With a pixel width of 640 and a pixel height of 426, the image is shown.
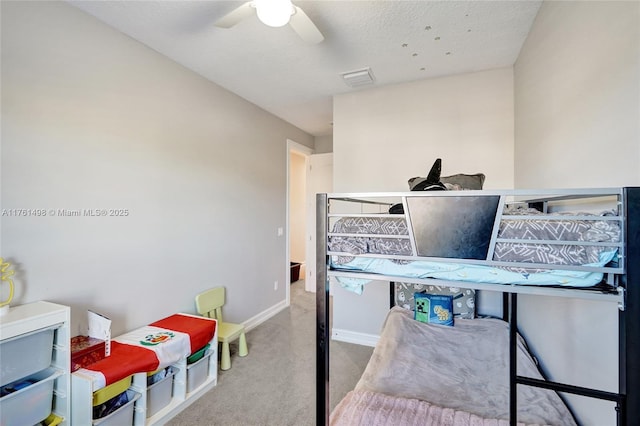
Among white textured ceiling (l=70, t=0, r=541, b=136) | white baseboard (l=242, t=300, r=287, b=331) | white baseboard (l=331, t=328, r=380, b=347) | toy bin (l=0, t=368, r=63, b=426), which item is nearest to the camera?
toy bin (l=0, t=368, r=63, b=426)

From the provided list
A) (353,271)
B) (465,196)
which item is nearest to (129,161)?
(353,271)

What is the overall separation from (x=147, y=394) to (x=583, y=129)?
284 cm

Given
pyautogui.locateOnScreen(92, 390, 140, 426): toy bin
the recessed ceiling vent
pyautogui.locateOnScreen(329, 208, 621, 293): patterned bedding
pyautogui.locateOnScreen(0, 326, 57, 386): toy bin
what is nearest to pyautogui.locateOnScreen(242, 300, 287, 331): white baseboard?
pyautogui.locateOnScreen(92, 390, 140, 426): toy bin

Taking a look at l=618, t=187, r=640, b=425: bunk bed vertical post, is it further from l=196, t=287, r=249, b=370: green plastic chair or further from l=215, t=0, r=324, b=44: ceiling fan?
l=196, t=287, r=249, b=370: green plastic chair

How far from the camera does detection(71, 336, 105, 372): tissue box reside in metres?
1.56

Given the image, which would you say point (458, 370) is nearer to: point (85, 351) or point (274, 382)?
point (274, 382)

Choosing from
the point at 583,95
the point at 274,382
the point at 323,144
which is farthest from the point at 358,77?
the point at 274,382

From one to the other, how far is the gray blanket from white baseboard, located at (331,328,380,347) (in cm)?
81

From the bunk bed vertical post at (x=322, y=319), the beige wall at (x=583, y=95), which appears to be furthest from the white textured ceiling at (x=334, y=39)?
the bunk bed vertical post at (x=322, y=319)

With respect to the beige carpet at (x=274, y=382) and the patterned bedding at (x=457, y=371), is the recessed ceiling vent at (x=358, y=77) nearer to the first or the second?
the patterned bedding at (x=457, y=371)

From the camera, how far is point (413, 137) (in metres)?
2.85

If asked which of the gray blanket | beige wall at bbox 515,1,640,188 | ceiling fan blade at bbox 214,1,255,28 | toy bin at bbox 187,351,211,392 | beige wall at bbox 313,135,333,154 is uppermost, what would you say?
beige wall at bbox 313,135,333,154

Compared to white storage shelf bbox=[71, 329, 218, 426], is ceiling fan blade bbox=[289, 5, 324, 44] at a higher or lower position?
higher

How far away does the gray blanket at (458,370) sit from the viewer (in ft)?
4.46
